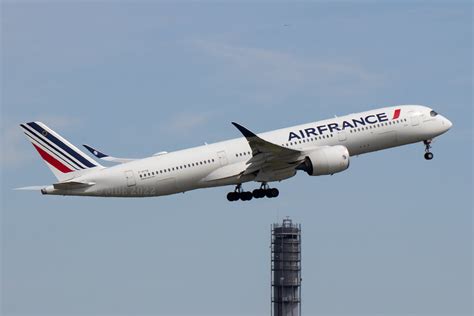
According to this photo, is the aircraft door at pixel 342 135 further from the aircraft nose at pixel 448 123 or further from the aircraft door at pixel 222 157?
the aircraft nose at pixel 448 123

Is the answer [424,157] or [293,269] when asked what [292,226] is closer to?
[293,269]

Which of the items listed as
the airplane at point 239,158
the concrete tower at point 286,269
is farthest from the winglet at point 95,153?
the concrete tower at point 286,269

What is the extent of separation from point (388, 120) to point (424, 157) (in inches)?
270

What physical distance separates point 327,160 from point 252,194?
26.1 ft

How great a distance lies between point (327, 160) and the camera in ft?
343

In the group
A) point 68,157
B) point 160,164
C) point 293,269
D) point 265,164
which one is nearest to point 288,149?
point 265,164

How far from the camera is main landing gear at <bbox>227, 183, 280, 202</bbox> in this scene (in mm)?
108500

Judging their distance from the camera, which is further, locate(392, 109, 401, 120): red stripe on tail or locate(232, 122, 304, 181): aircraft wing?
locate(392, 109, 401, 120): red stripe on tail

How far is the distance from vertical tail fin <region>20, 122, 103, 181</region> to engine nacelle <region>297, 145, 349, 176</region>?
57.0 feet

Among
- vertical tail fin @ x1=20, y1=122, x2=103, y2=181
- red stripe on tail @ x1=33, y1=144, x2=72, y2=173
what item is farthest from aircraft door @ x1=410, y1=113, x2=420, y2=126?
red stripe on tail @ x1=33, y1=144, x2=72, y2=173

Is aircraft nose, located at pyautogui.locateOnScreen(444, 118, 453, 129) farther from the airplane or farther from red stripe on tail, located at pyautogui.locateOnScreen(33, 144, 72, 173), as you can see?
red stripe on tail, located at pyautogui.locateOnScreen(33, 144, 72, 173)

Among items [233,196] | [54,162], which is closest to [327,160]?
[233,196]

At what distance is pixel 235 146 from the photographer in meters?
106

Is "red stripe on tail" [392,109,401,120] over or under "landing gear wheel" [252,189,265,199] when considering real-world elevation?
over
